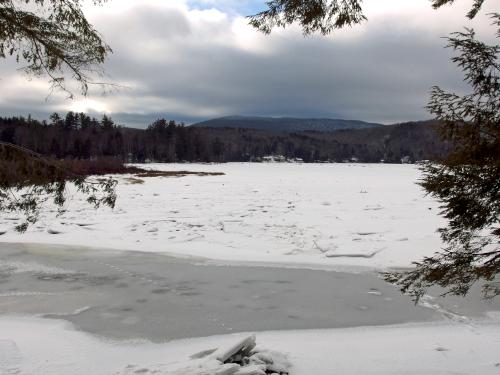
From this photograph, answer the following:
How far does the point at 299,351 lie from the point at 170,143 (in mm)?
94493

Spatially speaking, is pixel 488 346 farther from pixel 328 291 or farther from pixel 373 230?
pixel 373 230

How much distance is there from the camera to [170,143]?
98000mm

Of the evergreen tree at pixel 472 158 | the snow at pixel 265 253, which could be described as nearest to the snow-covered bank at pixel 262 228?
the snow at pixel 265 253

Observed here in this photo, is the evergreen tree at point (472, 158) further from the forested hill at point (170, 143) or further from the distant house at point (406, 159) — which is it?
the distant house at point (406, 159)

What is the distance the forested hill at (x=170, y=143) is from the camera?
81750 mm

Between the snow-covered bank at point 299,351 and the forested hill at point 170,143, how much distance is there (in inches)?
1594

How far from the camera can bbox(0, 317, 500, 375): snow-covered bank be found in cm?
532

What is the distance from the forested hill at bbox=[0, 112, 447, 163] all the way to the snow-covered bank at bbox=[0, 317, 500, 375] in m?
40.5

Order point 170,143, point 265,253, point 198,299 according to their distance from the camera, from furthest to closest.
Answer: point 170,143, point 265,253, point 198,299

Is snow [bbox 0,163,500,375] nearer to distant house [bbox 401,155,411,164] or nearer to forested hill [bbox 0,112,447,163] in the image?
forested hill [bbox 0,112,447,163]

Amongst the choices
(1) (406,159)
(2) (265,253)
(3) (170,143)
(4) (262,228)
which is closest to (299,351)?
(2) (265,253)

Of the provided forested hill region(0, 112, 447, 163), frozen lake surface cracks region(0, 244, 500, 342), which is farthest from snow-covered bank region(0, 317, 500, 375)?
forested hill region(0, 112, 447, 163)

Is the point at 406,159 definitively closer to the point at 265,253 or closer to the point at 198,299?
the point at 265,253

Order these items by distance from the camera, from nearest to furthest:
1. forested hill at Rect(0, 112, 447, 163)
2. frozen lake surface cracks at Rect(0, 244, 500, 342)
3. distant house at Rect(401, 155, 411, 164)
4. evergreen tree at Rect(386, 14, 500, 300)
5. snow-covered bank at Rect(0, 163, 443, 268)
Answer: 1. evergreen tree at Rect(386, 14, 500, 300)
2. frozen lake surface cracks at Rect(0, 244, 500, 342)
3. snow-covered bank at Rect(0, 163, 443, 268)
4. forested hill at Rect(0, 112, 447, 163)
5. distant house at Rect(401, 155, 411, 164)
